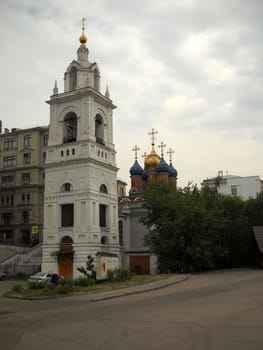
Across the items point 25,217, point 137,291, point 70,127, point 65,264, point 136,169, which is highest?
point 70,127

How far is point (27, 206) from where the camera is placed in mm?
56375

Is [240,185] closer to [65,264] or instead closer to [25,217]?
[25,217]

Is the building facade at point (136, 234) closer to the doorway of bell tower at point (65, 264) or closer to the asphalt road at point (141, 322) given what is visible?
the doorway of bell tower at point (65, 264)

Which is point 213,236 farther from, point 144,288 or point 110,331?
point 110,331

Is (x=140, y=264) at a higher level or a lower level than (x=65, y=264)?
lower

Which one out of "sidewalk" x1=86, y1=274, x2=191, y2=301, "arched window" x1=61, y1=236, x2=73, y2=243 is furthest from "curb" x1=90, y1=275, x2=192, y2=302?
"arched window" x1=61, y1=236, x2=73, y2=243

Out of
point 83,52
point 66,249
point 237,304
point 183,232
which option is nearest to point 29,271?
point 66,249

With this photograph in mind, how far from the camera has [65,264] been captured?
38312mm

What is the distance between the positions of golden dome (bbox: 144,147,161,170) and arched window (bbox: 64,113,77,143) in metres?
21.2

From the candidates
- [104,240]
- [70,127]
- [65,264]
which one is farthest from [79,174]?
[65,264]

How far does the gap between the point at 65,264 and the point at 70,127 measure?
1327 cm

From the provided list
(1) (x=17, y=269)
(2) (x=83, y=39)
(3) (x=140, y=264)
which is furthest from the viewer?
(3) (x=140, y=264)

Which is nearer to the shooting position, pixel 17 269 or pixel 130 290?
pixel 130 290

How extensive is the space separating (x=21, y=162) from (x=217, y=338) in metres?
51.8
